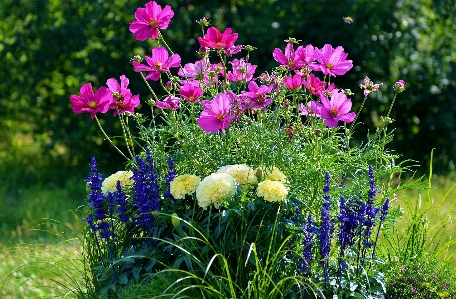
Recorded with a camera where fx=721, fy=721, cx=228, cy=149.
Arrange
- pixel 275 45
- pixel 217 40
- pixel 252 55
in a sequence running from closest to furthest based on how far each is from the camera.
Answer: pixel 217 40 → pixel 275 45 → pixel 252 55

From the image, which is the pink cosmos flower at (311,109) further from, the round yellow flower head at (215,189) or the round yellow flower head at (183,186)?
the round yellow flower head at (183,186)

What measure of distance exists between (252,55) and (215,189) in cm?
412

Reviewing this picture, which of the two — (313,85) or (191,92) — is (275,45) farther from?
(191,92)

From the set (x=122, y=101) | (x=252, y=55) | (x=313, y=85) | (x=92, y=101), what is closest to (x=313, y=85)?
(x=313, y=85)

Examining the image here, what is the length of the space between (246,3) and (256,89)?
388 centimetres

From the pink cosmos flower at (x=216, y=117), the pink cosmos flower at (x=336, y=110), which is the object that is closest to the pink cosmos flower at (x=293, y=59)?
the pink cosmos flower at (x=336, y=110)

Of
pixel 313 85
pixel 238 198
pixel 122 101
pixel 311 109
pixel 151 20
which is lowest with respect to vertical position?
pixel 238 198

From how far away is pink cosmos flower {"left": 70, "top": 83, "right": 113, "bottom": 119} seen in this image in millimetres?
3125

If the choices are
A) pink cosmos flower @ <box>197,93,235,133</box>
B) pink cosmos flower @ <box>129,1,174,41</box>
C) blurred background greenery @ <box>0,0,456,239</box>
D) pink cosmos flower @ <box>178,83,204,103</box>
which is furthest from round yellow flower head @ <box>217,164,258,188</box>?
blurred background greenery @ <box>0,0,456,239</box>

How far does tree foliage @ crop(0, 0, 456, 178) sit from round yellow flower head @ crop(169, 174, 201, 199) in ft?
11.9

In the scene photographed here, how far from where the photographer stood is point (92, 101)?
3.14m

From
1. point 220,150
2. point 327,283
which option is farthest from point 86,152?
point 327,283

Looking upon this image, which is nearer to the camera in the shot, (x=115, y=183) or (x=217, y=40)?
(x=217, y=40)

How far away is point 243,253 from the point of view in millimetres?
3098
